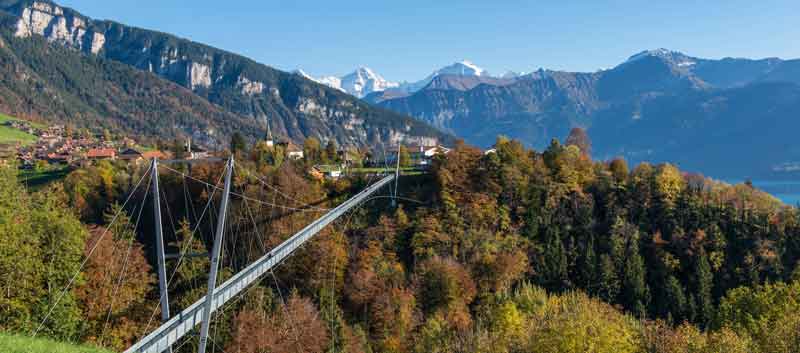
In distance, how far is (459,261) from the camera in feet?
124

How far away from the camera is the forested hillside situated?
21953mm

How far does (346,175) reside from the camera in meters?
49.0

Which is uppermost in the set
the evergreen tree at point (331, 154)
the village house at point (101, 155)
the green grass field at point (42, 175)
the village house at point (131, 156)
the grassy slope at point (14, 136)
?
the evergreen tree at point (331, 154)

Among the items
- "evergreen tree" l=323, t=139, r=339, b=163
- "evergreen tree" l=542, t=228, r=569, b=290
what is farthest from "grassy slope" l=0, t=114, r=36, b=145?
"evergreen tree" l=542, t=228, r=569, b=290

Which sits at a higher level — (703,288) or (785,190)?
(703,288)

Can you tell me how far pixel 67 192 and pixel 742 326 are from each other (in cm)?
4974

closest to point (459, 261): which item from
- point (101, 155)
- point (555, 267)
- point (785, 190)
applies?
point (555, 267)

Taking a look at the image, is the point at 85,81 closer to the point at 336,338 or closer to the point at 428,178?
the point at 428,178

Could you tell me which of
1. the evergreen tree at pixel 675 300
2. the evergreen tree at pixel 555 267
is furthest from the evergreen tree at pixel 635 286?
the evergreen tree at pixel 555 267

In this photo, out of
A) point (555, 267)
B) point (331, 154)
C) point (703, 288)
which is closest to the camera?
point (703, 288)

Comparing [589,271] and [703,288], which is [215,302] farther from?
[703,288]

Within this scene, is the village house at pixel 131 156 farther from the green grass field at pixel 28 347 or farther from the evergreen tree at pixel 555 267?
the green grass field at pixel 28 347

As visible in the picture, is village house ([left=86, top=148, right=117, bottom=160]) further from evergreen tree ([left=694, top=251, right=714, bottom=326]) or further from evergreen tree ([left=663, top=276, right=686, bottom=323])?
evergreen tree ([left=694, top=251, right=714, bottom=326])

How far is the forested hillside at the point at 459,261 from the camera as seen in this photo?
21953 mm
